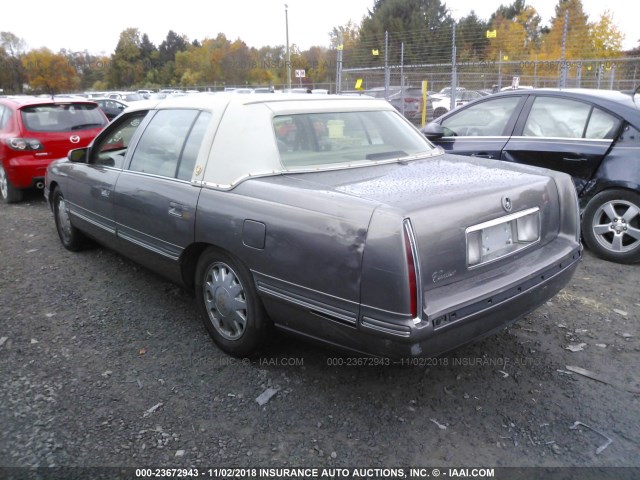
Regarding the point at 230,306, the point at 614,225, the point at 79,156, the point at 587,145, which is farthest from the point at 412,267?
the point at 79,156

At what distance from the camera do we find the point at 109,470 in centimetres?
244

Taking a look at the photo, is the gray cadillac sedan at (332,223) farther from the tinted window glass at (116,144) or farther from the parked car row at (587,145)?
the parked car row at (587,145)

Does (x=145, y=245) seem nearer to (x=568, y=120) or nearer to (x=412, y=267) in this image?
(x=412, y=267)

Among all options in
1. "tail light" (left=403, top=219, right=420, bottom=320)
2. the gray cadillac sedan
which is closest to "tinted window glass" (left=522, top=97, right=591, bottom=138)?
the gray cadillac sedan

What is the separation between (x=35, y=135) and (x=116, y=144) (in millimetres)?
3732

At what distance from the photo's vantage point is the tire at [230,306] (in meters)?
3.07

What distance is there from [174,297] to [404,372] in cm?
212

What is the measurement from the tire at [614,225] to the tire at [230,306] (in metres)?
3.56

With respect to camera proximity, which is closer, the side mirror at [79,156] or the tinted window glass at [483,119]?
the side mirror at [79,156]

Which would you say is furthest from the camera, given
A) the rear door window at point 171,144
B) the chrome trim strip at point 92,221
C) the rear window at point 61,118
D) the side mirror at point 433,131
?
the rear window at point 61,118

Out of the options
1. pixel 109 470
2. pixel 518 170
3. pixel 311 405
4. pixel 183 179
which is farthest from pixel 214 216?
pixel 518 170

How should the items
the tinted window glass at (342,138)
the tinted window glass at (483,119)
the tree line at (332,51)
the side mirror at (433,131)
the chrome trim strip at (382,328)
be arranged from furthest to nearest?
the tree line at (332,51) < the tinted window glass at (483,119) < the side mirror at (433,131) < the tinted window glass at (342,138) < the chrome trim strip at (382,328)

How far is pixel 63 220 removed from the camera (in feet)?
18.2

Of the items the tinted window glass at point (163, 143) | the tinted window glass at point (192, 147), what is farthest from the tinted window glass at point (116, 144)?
the tinted window glass at point (192, 147)
